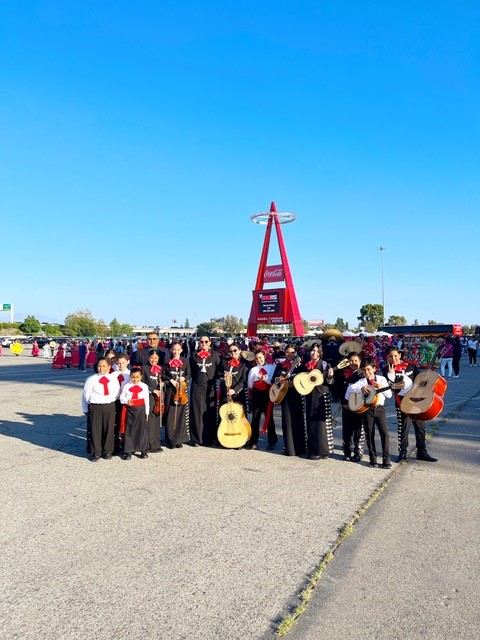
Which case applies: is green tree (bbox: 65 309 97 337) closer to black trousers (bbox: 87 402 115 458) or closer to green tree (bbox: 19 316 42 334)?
green tree (bbox: 19 316 42 334)

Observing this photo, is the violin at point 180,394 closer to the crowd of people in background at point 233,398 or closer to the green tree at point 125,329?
the crowd of people in background at point 233,398

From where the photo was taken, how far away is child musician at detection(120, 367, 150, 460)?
778cm

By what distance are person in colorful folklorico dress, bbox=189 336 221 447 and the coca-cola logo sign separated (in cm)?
3863

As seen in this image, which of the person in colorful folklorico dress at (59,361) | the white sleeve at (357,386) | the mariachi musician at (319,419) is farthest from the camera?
Result: the person in colorful folklorico dress at (59,361)

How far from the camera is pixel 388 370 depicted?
794 cm

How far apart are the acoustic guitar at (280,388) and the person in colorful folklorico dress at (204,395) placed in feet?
3.61

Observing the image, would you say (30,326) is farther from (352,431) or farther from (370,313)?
(352,431)

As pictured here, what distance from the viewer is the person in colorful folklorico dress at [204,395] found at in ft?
28.9

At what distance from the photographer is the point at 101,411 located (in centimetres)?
777

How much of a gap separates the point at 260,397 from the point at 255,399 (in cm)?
11

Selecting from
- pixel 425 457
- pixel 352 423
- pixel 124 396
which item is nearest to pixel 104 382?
pixel 124 396

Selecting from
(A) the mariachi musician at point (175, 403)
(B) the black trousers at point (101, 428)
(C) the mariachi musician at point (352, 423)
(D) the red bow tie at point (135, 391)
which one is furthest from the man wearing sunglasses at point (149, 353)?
(C) the mariachi musician at point (352, 423)

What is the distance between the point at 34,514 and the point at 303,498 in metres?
2.87

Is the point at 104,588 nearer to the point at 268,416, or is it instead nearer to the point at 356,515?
the point at 356,515
